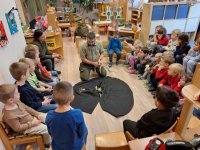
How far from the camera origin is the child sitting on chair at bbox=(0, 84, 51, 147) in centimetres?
132

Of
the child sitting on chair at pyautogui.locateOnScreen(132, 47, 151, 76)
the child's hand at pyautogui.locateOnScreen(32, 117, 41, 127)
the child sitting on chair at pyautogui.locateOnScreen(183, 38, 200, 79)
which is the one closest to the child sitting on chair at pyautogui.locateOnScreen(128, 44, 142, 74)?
the child sitting on chair at pyautogui.locateOnScreen(132, 47, 151, 76)

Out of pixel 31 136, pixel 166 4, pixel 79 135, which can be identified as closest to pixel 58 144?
pixel 79 135

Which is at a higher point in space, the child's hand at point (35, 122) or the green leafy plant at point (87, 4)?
the green leafy plant at point (87, 4)

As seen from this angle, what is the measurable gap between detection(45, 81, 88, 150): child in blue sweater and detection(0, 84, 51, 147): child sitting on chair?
39 cm

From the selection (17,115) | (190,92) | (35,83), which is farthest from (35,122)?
(190,92)

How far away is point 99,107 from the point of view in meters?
2.41

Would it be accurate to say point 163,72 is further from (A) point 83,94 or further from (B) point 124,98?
(A) point 83,94

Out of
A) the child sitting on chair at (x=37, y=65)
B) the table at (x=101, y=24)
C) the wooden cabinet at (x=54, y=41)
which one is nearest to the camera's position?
the child sitting on chair at (x=37, y=65)

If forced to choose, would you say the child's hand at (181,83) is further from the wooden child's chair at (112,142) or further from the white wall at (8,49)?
the white wall at (8,49)

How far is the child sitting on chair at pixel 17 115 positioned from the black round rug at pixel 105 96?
89 cm

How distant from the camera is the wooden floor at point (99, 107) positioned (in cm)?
205

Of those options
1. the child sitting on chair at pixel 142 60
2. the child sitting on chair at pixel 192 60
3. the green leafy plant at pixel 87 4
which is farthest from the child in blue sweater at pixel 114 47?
the green leafy plant at pixel 87 4

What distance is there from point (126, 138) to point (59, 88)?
0.80m

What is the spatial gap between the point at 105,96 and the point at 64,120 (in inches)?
61.9
